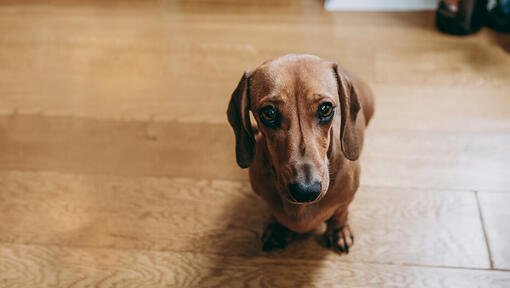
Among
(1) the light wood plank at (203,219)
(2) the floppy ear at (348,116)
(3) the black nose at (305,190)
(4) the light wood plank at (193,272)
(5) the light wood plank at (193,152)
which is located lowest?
(4) the light wood plank at (193,272)

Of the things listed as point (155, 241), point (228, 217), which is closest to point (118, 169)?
point (155, 241)

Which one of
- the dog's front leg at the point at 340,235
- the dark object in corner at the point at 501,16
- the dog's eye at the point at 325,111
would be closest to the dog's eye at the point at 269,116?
the dog's eye at the point at 325,111

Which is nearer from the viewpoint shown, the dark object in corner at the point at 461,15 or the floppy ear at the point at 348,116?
the floppy ear at the point at 348,116

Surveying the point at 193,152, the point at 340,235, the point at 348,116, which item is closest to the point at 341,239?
the point at 340,235

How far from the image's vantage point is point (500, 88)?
84.0 inches

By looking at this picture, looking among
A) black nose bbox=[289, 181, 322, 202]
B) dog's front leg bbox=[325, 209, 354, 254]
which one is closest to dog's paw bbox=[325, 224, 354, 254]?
dog's front leg bbox=[325, 209, 354, 254]

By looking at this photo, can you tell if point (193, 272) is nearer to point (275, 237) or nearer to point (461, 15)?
point (275, 237)

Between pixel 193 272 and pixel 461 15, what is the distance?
5.99 feet

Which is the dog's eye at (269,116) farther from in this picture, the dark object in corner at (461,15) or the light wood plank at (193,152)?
the dark object in corner at (461,15)

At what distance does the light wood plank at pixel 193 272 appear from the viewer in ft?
5.26

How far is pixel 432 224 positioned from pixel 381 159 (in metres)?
0.34

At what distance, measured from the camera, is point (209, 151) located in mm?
2031

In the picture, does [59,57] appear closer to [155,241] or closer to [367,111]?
[155,241]

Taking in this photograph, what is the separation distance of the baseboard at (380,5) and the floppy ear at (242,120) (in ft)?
5.05
